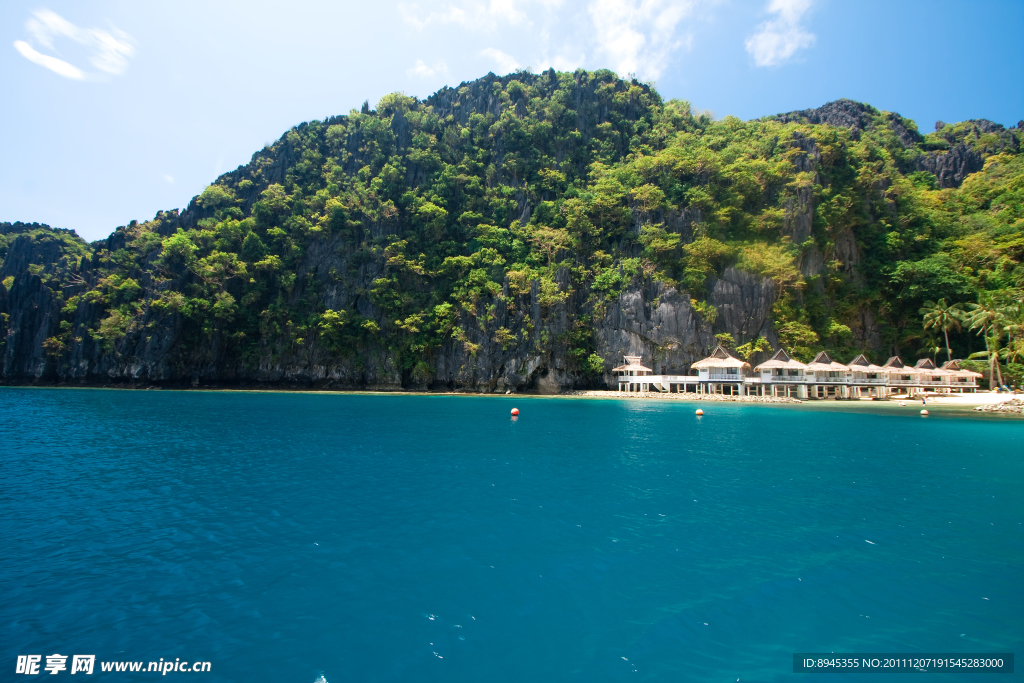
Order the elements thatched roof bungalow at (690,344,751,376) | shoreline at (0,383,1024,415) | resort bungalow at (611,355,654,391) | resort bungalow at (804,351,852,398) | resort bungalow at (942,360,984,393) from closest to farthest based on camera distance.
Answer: shoreline at (0,383,1024,415)
resort bungalow at (942,360,984,393)
resort bungalow at (804,351,852,398)
thatched roof bungalow at (690,344,751,376)
resort bungalow at (611,355,654,391)

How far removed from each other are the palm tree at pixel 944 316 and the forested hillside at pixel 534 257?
24 cm

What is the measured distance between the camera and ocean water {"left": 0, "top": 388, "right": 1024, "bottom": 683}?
18.8 feet

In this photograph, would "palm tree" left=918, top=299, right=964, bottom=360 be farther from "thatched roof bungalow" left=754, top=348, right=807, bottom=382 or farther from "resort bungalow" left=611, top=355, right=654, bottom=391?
"resort bungalow" left=611, top=355, right=654, bottom=391

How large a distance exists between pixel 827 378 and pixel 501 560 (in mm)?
50990

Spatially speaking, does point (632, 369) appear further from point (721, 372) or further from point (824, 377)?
point (824, 377)

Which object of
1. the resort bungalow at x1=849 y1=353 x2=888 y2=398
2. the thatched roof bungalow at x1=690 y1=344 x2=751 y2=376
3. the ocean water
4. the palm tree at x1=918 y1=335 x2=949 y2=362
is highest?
the palm tree at x1=918 y1=335 x2=949 y2=362

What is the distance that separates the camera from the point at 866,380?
46438mm

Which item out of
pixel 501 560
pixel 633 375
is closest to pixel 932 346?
pixel 633 375

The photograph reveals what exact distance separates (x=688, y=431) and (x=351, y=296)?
161ft

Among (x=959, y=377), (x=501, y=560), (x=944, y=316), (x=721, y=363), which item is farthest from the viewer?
(x=944, y=316)

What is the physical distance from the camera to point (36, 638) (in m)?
5.79

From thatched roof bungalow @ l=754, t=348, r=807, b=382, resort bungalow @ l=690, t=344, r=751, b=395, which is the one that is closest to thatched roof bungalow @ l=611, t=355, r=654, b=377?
resort bungalow @ l=690, t=344, r=751, b=395

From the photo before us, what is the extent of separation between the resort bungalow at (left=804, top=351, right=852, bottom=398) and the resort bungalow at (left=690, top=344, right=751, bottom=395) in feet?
19.8

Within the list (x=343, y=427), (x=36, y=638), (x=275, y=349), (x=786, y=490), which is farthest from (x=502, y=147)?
(x=36, y=638)
